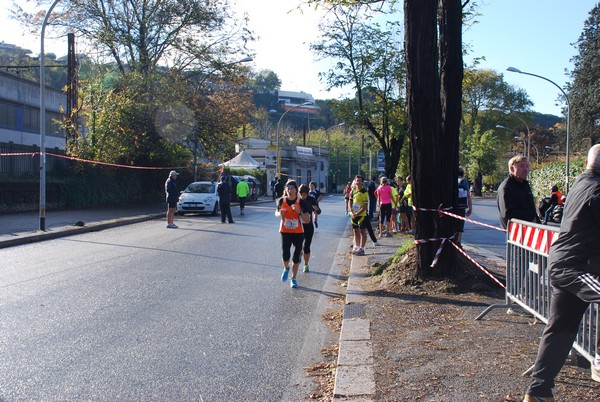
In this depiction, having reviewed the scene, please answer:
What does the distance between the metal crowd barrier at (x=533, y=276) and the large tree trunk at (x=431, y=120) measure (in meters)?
2.07

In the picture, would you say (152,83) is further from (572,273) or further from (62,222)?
(572,273)

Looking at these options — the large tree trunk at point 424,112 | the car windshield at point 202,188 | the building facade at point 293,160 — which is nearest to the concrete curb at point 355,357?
the large tree trunk at point 424,112

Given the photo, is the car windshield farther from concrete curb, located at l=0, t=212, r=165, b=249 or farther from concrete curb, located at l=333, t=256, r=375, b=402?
concrete curb, located at l=333, t=256, r=375, b=402

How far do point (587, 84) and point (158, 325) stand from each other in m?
52.2

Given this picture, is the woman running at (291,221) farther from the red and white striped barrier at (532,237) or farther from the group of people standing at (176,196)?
the group of people standing at (176,196)

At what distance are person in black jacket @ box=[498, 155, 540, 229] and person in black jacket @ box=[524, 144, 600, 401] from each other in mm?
2860

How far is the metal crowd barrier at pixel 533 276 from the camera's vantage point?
4.92 meters

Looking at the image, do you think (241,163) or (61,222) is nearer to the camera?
(61,222)

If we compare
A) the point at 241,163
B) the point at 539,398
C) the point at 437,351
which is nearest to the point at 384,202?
the point at 437,351

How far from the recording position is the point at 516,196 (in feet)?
23.7

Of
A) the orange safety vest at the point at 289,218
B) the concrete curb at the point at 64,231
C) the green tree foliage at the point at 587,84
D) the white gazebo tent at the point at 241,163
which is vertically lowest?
the concrete curb at the point at 64,231

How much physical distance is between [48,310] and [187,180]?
32222 millimetres

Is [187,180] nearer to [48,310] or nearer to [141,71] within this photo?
[141,71]

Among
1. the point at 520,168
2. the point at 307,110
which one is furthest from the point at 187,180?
the point at 307,110
